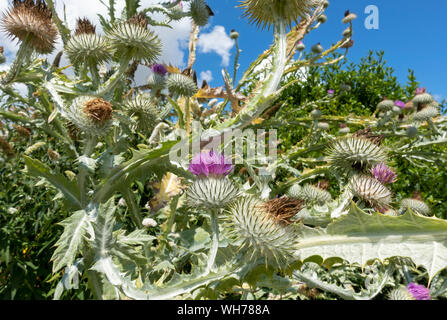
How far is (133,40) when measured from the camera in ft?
10.2

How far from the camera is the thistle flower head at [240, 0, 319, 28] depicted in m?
2.82

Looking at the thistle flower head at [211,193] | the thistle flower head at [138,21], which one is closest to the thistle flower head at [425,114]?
the thistle flower head at [211,193]

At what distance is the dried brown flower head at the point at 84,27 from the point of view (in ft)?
11.0

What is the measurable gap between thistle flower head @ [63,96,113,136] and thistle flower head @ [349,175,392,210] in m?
2.10

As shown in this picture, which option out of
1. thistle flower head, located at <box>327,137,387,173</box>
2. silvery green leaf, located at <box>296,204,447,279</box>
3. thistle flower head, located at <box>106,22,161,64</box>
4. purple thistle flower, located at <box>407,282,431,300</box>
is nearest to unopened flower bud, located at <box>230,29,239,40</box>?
thistle flower head, located at <box>106,22,161,64</box>

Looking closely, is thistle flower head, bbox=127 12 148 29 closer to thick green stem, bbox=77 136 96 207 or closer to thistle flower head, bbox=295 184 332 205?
thick green stem, bbox=77 136 96 207

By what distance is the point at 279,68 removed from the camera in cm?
244

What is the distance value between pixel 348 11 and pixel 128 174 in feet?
12.1

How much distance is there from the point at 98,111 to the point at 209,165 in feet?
3.26

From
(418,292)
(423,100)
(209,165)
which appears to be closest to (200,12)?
(209,165)

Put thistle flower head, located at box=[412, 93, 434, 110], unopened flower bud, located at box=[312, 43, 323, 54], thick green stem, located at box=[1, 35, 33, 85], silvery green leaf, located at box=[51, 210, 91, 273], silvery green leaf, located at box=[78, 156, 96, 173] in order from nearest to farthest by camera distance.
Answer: silvery green leaf, located at box=[51, 210, 91, 273] → silvery green leaf, located at box=[78, 156, 96, 173] → thick green stem, located at box=[1, 35, 33, 85] → unopened flower bud, located at box=[312, 43, 323, 54] → thistle flower head, located at box=[412, 93, 434, 110]

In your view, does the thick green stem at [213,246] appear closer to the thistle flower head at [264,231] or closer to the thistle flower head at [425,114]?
the thistle flower head at [264,231]
